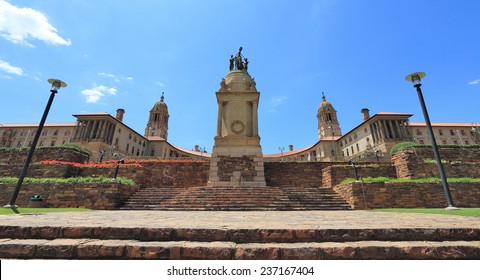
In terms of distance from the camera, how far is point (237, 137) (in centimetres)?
1925

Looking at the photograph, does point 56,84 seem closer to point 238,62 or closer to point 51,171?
point 51,171

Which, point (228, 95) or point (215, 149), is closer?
point (215, 149)

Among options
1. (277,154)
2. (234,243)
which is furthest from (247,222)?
(277,154)

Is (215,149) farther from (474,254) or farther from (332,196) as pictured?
(474,254)

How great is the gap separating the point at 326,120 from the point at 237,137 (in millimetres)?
60957

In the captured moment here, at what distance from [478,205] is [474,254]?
1495 centimetres

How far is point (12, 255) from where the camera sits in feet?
8.87

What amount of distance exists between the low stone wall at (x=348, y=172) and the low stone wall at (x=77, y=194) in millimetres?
15163

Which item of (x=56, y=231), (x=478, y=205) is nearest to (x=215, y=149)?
(x=56, y=231)

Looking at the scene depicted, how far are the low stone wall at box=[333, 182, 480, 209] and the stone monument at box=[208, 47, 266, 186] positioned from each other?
23.4ft

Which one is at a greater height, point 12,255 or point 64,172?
point 64,172

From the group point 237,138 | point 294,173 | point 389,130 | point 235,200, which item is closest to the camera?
point 235,200

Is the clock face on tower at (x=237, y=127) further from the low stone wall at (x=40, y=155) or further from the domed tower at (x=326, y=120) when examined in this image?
the domed tower at (x=326, y=120)

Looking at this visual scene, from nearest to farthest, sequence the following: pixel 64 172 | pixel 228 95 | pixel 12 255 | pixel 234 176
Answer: pixel 12 255 < pixel 64 172 < pixel 234 176 < pixel 228 95
